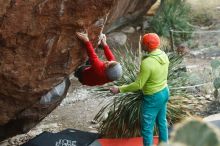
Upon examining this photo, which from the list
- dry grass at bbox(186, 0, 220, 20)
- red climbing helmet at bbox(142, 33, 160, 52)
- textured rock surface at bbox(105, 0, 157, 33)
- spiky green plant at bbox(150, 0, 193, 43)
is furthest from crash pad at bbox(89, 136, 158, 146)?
dry grass at bbox(186, 0, 220, 20)

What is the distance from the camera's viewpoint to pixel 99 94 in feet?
29.0

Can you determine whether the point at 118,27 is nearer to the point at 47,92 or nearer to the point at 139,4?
the point at 139,4

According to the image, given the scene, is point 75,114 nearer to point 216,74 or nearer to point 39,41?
point 216,74

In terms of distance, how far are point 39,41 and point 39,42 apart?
0.01 meters

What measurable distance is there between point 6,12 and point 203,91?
5.06 meters

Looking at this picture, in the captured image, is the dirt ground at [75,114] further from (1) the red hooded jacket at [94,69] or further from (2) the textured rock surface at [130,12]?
(2) the textured rock surface at [130,12]

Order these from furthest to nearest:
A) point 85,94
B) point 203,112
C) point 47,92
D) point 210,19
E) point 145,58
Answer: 1. point 210,19
2. point 85,94
3. point 203,112
4. point 47,92
5. point 145,58

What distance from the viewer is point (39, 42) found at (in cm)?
593

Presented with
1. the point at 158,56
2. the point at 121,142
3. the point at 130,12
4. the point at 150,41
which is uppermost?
the point at 130,12

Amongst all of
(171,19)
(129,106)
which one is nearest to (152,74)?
(129,106)

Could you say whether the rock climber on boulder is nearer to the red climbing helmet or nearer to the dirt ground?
the red climbing helmet

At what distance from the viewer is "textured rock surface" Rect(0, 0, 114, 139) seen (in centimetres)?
570

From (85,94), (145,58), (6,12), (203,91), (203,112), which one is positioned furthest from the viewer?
(85,94)

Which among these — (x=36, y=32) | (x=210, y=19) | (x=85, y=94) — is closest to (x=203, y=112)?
(x=85, y=94)
